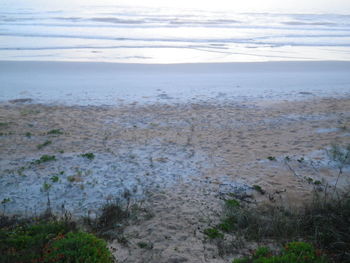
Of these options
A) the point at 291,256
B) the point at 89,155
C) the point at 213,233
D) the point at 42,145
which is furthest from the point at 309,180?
the point at 42,145

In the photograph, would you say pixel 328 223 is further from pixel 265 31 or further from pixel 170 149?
pixel 265 31

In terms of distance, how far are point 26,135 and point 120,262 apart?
17.4 ft

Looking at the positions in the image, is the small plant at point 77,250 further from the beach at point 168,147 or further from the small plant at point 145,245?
the small plant at point 145,245

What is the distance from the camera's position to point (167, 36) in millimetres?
26922

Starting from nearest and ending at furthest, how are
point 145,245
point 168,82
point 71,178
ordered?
point 145,245 < point 71,178 < point 168,82

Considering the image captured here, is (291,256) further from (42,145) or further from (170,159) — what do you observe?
(42,145)

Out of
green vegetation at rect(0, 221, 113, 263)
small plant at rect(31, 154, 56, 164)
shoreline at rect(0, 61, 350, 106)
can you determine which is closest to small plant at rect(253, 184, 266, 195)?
green vegetation at rect(0, 221, 113, 263)

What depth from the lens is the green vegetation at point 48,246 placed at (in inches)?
150

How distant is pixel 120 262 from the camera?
445 cm

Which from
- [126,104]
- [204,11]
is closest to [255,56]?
[126,104]

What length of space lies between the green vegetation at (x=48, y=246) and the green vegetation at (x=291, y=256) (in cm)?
168

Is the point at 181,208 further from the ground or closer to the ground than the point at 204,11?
closer to the ground

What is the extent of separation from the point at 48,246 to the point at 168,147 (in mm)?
4458

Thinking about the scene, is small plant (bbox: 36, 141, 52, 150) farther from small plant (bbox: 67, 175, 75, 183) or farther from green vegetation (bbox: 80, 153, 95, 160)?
small plant (bbox: 67, 175, 75, 183)
